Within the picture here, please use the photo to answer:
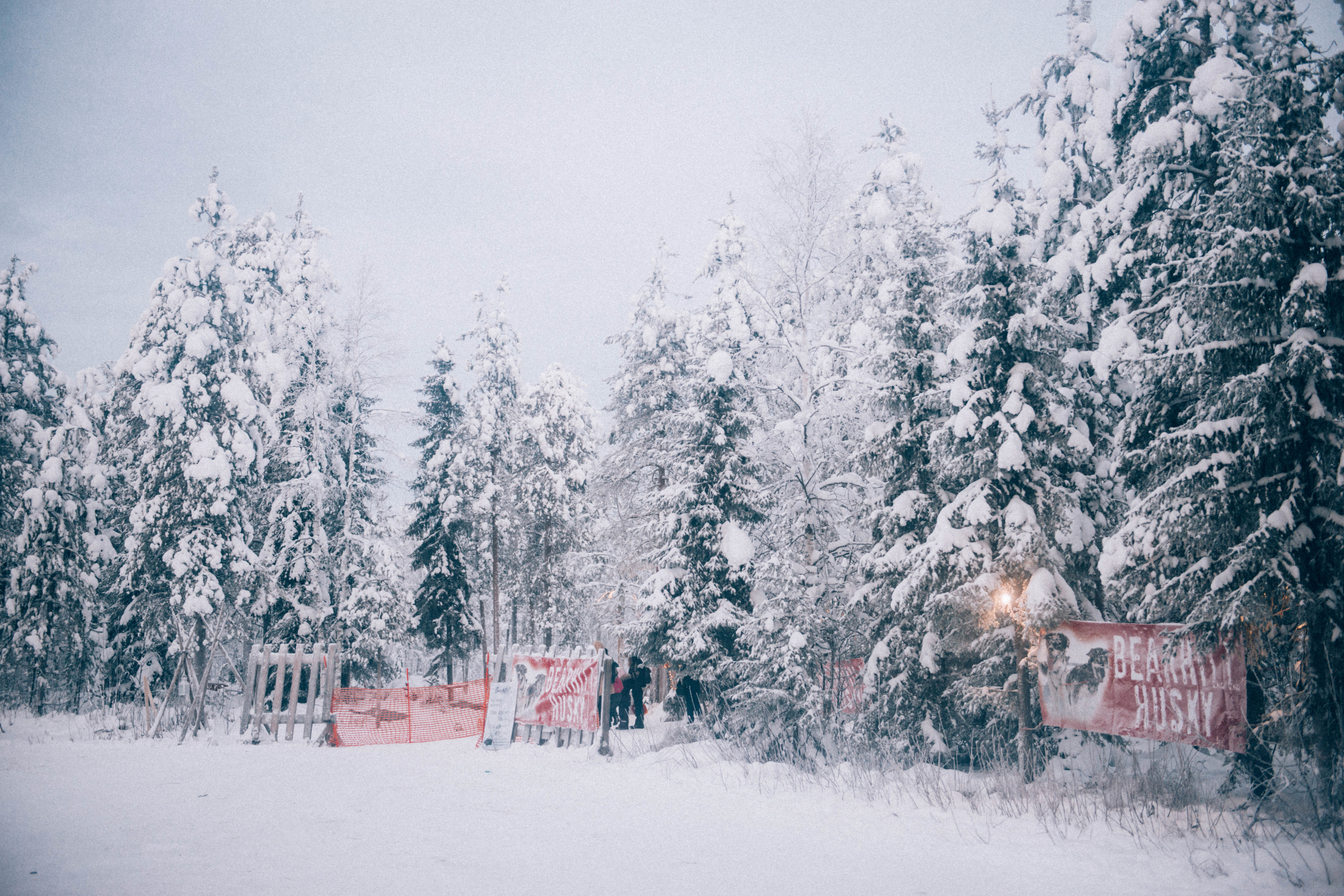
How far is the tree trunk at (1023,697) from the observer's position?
9.80 metres

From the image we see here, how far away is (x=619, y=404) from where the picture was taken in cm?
2459

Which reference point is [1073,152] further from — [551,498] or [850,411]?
[551,498]

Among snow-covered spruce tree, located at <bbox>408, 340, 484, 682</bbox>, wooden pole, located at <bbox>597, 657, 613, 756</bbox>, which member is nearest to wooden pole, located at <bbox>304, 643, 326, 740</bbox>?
wooden pole, located at <bbox>597, 657, 613, 756</bbox>

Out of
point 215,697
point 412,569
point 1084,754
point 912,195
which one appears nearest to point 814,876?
point 1084,754

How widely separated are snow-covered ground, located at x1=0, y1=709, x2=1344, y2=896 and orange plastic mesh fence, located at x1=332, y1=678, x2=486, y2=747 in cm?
454

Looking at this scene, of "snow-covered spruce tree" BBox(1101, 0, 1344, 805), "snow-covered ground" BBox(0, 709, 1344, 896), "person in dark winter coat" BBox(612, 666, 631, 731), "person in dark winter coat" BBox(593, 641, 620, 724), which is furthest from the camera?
"person in dark winter coat" BBox(612, 666, 631, 731)

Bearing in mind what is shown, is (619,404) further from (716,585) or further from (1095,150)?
(1095,150)

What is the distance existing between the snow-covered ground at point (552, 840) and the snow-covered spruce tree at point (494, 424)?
16504mm

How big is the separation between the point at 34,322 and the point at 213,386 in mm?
8521

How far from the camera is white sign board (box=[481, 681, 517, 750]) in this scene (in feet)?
48.2

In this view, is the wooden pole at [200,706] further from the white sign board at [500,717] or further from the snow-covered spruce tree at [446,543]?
the snow-covered spruce tree at [446,543]

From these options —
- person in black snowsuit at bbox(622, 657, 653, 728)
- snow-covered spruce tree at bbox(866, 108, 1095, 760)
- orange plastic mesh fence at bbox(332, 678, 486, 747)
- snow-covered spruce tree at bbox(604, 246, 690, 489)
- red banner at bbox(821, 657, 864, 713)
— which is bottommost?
orange plastic mesh fence at bbox(332, 678, 486, 747)

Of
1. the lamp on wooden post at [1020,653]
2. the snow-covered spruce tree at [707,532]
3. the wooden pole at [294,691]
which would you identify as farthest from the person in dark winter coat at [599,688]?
the lamp on wooden post at [1020,653]

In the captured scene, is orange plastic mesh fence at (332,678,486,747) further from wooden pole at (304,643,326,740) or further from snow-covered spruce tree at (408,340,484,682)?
snow-covered spruce tree at (408,340,484,682)
